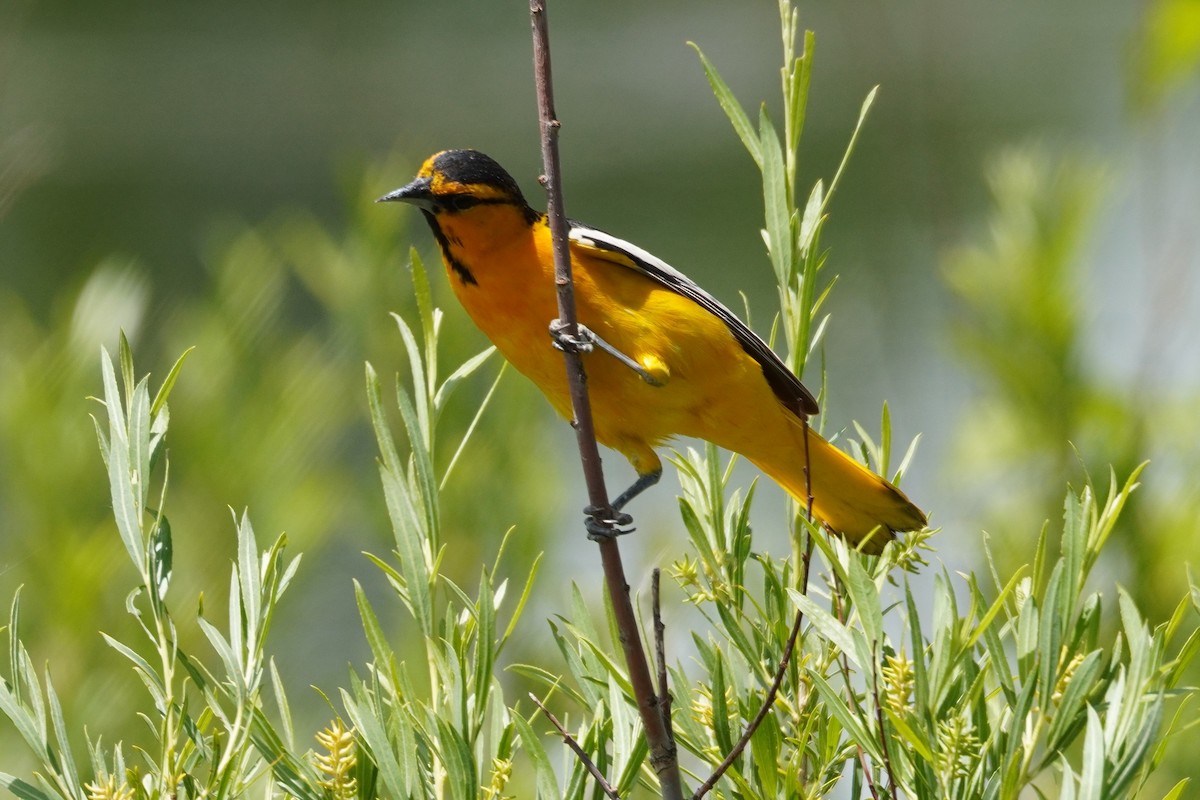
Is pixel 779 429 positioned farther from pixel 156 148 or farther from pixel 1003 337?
pixel 156 148

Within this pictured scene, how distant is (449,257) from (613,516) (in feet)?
2.88

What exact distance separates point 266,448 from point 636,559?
413 millimetres

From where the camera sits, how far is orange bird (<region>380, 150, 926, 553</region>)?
4.64ft

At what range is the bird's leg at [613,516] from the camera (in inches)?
25.2

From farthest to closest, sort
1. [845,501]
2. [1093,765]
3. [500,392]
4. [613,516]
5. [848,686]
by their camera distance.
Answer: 1. [500,392]
2. [845,501]
3. [613,516]
4. [848,686]
5. [1093,765]

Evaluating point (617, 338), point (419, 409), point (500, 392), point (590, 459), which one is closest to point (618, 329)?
point (617, 338)

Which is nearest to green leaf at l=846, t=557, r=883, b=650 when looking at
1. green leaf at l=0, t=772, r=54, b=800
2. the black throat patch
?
green leaf at l=0, t=772, r=54, b=800

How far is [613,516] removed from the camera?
716 mm

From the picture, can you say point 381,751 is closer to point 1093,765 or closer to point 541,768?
point 541,768

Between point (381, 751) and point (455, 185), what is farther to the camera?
point (455, 185)

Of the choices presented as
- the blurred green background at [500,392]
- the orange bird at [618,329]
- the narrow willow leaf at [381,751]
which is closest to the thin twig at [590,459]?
the narrow willow leaf at [381,751]

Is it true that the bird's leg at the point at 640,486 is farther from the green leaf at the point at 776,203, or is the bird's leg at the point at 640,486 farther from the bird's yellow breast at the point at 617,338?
the green leaf at the point at 776,203

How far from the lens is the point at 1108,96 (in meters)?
5.57

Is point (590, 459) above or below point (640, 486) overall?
above
